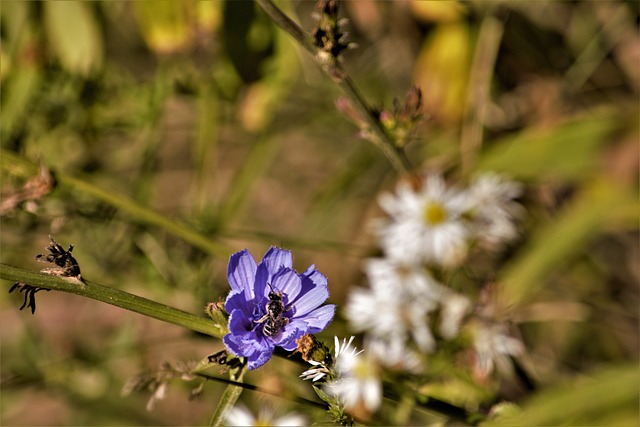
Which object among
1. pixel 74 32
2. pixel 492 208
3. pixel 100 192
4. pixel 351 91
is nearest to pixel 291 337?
pixel 351 91

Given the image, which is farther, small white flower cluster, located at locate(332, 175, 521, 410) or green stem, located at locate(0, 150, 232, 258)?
small white flower cluster, located at locate(332, 175, 521, 410)

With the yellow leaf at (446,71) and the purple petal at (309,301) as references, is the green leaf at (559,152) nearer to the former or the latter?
the yellow leaf at (446,71)

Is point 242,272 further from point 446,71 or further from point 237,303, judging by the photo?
point 446,71

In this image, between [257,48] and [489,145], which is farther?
[489,145]

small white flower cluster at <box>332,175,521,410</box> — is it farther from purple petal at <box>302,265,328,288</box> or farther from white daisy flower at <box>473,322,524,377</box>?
purple petal at <box>302,265,328,288</box>

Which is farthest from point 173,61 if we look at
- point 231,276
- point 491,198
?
point 231,276

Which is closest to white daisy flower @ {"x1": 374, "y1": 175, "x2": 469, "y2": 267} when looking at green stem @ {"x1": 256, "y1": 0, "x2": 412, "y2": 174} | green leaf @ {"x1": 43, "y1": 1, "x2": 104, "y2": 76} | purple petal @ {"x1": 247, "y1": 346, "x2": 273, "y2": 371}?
green stem @ {"x1": 256, "y1": 0, "x2": 412, "y2": 174}

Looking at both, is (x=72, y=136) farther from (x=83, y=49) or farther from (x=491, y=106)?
(x=491, y=106)
